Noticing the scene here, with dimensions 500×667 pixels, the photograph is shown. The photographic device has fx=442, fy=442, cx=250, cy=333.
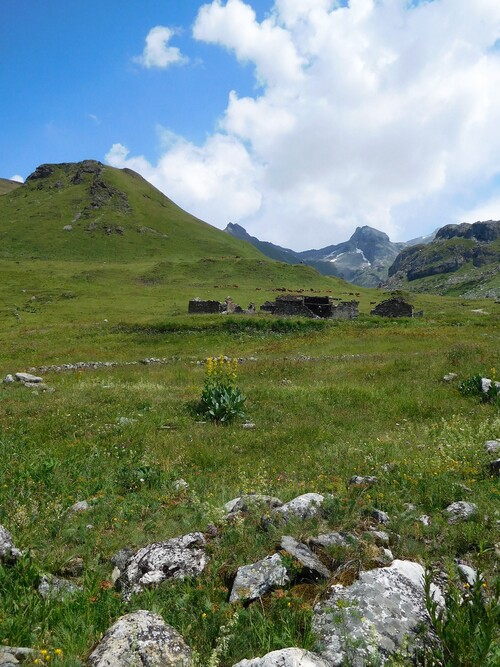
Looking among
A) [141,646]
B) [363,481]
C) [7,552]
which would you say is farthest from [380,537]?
[7,552]

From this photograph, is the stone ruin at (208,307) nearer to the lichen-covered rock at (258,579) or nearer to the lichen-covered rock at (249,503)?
the lichen-covered rock at (249,503)

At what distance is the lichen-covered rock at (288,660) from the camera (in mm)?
3412

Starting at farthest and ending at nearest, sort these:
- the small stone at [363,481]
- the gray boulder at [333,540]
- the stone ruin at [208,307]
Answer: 1. the stone ruin at [208,307]
2. the small stone at [363,481]
3. the gray boulder at [333,540]

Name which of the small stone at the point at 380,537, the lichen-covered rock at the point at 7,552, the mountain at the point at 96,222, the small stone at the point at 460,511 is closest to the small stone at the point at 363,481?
the small stone at the point at 460,511

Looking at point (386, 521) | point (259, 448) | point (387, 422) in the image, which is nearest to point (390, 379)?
point (387, 422)

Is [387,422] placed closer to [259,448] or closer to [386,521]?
[259,448]

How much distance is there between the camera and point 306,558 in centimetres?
480

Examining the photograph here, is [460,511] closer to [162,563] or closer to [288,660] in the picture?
[288,660]

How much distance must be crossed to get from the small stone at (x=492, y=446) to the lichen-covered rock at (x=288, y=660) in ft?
21.1

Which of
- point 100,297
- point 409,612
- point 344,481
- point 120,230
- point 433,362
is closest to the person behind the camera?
point 409,612

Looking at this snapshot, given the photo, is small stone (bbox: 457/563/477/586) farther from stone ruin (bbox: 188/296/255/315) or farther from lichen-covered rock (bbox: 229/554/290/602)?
stone ruin (bbox: 188/296/255/315)

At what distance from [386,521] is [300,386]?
11107mm

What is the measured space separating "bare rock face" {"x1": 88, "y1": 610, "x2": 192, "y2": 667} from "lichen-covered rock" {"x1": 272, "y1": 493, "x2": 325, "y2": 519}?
2301 mm

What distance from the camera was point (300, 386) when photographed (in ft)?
55.3
